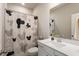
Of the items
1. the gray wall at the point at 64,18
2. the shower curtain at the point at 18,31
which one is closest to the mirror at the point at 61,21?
the gray wall at the point at 64,18

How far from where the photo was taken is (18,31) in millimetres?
2486

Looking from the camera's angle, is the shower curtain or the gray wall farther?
the shower curtain

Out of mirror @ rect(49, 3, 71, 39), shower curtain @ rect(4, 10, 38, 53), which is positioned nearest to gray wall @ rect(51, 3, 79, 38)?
mirror @ rect(49, 3, 71, 39)

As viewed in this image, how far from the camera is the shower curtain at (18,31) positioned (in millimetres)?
2305

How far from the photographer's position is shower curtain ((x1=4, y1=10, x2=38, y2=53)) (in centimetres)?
230

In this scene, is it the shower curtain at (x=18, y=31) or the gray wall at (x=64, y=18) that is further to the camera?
the shower curtain at (x=18, y=31)

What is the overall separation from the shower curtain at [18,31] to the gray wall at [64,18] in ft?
2.07

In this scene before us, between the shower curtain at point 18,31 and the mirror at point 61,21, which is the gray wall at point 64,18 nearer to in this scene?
the mirror at point 61,21

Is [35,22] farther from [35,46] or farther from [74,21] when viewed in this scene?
[74,21]

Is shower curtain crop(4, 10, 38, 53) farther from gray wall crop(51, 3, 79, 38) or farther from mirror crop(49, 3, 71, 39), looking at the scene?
gray wall crop(51, 3, 79, 38)

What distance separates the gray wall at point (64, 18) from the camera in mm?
1710

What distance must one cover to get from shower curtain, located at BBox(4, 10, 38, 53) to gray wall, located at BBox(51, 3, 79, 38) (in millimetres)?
631

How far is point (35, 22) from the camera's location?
227 cm

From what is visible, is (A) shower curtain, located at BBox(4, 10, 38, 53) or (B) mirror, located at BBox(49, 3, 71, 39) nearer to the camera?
(B) mirror, located at BBox(49, 3, 71, 39)
